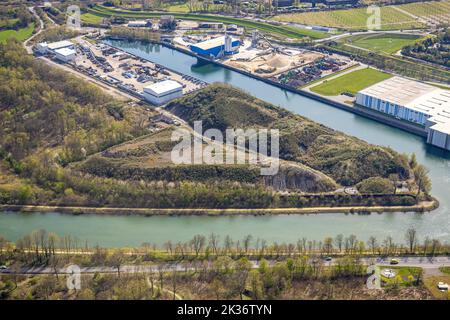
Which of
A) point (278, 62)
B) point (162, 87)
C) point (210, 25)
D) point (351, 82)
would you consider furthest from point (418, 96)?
point (210, 25)

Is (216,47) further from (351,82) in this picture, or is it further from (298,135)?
(298,135)

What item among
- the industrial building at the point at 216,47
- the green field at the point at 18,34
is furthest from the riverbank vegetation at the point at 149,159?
the green field at the point at 18,34

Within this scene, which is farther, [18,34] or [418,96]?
[18,34]

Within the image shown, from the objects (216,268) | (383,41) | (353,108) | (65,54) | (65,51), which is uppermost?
(383,41)

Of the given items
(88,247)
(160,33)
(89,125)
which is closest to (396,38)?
(160,33)

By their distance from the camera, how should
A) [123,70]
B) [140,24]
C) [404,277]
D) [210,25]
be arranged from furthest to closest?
[140,24] < [210,25] < [123,70] < [404,277]

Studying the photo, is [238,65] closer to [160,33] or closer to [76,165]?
[160,33]
